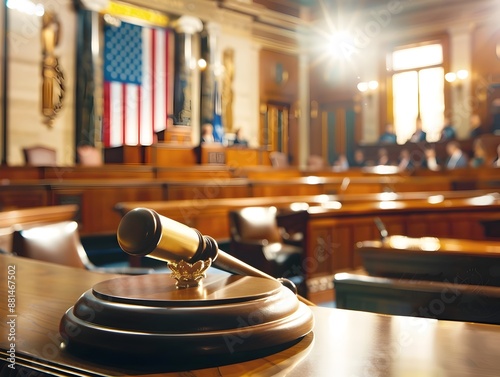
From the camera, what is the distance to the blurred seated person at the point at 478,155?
10305 millimetres

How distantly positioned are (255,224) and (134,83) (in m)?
7.64

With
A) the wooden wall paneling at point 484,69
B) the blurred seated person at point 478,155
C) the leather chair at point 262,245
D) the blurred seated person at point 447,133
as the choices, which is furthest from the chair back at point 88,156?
the wooden wall paneling at point 484,69

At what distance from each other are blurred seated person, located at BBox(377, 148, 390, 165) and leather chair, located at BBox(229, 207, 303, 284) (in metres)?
8.61

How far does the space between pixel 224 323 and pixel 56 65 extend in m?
9.89

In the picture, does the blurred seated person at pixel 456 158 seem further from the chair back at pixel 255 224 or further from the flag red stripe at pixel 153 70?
the chair back at pixel 255 224

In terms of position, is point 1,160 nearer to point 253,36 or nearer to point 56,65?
point 56,65

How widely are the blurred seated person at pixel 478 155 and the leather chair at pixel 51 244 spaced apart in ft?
30.5

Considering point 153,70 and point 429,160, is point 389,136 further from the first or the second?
point 153,70

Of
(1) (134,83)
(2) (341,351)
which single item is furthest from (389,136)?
(2) (341,351)

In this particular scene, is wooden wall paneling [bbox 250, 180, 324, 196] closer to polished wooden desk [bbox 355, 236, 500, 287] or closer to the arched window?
polished wooden desk [bbox 355, 236, 500, 287]

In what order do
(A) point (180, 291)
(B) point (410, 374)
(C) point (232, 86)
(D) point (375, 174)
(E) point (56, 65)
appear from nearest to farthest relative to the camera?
1. (B) point (410, 374)
2. (A) point (180, 291)
3. (D) point (375, 174)
4. (E) point (56, 65)
5. (C) point (232, 86)

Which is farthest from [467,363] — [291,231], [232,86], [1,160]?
[232,86]

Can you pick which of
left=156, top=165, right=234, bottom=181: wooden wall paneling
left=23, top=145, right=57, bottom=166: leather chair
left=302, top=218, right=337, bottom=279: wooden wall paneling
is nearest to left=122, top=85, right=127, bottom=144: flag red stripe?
left=23, top=145, right=57, bottom=166: leather chair

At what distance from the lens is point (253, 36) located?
13273mm
